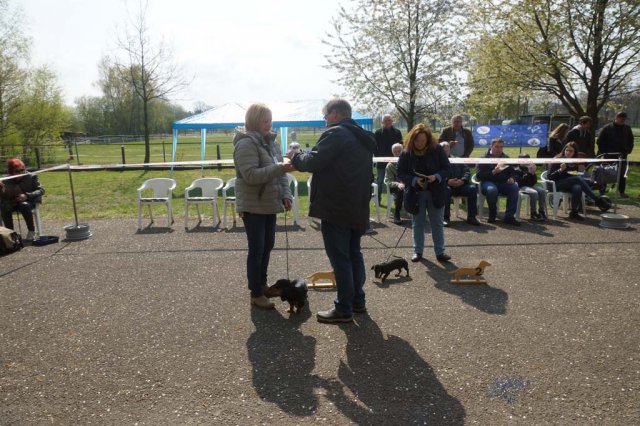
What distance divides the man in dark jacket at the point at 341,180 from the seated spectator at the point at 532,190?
5723 millimetres

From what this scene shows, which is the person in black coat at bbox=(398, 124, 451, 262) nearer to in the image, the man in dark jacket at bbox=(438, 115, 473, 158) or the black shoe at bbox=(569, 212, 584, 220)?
the black shoe at bbox=(569, 212, 584, 220)

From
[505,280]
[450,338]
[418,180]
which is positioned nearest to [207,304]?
[450,338]

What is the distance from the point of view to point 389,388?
9.83ft

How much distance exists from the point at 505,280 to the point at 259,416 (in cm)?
351

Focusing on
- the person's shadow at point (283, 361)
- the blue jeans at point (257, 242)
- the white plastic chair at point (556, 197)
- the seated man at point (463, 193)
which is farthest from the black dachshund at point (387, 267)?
the white plastic chair at point (556, 197)

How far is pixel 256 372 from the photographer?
3.23m

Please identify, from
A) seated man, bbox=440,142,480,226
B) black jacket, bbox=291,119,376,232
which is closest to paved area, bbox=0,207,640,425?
black jacket, bbox=291,119,376,232

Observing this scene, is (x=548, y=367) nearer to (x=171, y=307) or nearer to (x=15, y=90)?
(x=171, y=307)


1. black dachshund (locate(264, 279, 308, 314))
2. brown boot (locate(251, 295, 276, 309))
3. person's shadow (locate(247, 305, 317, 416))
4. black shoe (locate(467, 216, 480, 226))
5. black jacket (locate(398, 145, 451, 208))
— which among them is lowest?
person's shadow (locate(247, 305, 317, 416))

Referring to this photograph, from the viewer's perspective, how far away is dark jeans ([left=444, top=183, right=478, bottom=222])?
8266 mm

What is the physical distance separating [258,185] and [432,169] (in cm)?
255

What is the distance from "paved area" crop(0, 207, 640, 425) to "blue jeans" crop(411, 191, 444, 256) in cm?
26

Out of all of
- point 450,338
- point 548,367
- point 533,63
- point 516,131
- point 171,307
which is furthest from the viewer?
point 516,131

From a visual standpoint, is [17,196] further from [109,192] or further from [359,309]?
[359,309]
